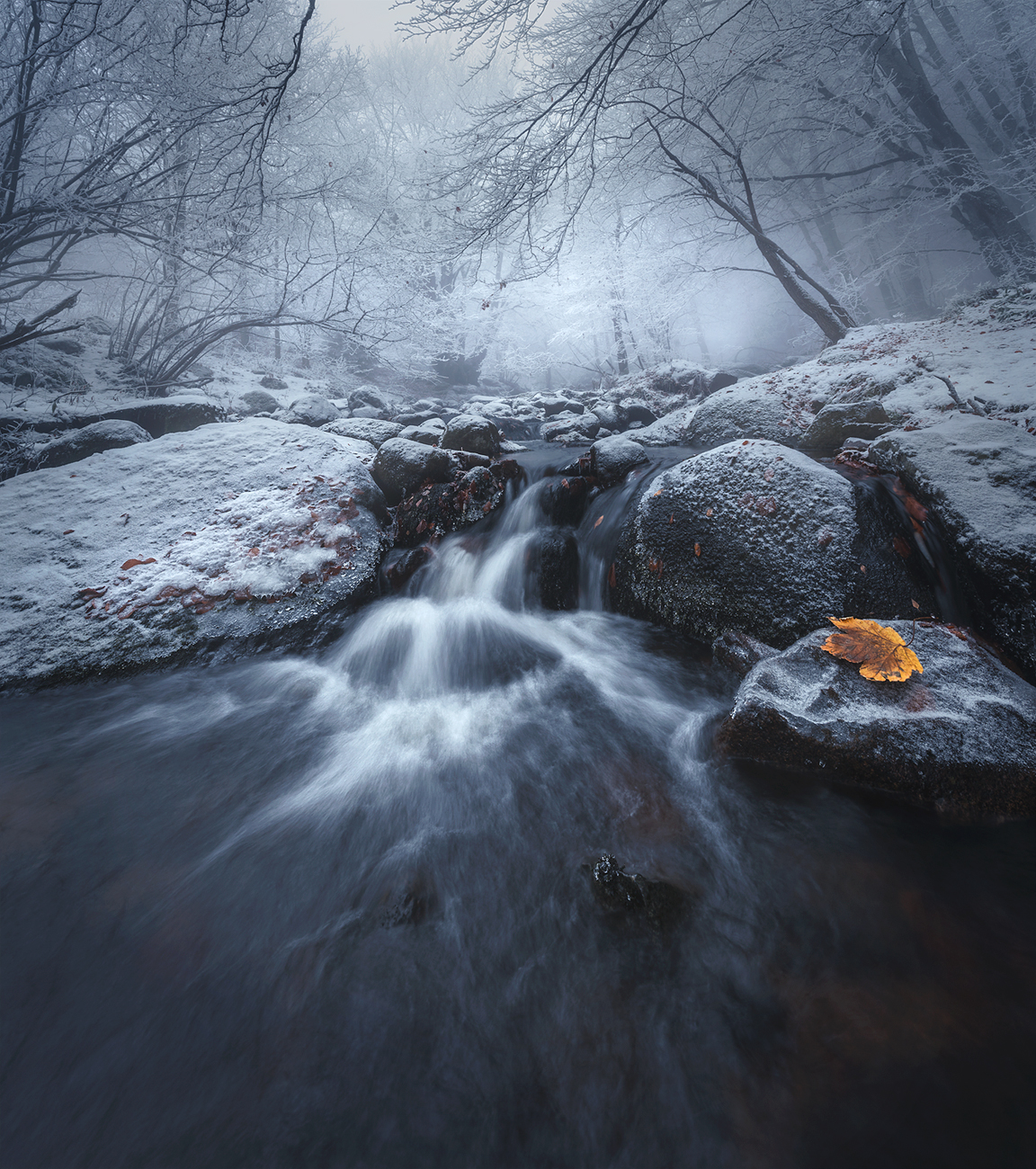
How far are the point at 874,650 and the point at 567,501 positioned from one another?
3.23m

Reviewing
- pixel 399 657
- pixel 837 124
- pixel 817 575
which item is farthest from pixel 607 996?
pixel 837 124

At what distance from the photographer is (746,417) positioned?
5.78m

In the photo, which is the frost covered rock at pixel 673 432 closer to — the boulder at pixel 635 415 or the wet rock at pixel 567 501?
the wet rock at pixel 567 501

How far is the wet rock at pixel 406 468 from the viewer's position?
17.5 feet

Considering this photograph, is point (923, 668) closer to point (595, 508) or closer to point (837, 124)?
point (595, 508)

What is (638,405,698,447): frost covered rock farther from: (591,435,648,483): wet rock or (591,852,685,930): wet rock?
(591,852,685,930): wet rock

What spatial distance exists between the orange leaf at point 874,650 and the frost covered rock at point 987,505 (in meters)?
0.64

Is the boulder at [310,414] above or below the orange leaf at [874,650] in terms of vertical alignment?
above

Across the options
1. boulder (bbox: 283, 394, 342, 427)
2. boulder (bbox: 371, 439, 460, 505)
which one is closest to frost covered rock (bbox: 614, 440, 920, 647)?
boulder (bbox: 371, 439, 460, 505)

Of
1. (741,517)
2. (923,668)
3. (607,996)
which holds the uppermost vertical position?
(741,517)

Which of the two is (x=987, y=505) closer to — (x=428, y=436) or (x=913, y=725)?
(x=913, y=725)

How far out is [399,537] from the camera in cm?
507

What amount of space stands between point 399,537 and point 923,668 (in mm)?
4430

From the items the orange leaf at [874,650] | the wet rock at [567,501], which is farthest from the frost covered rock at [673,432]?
the orange leaf at [874,650]
